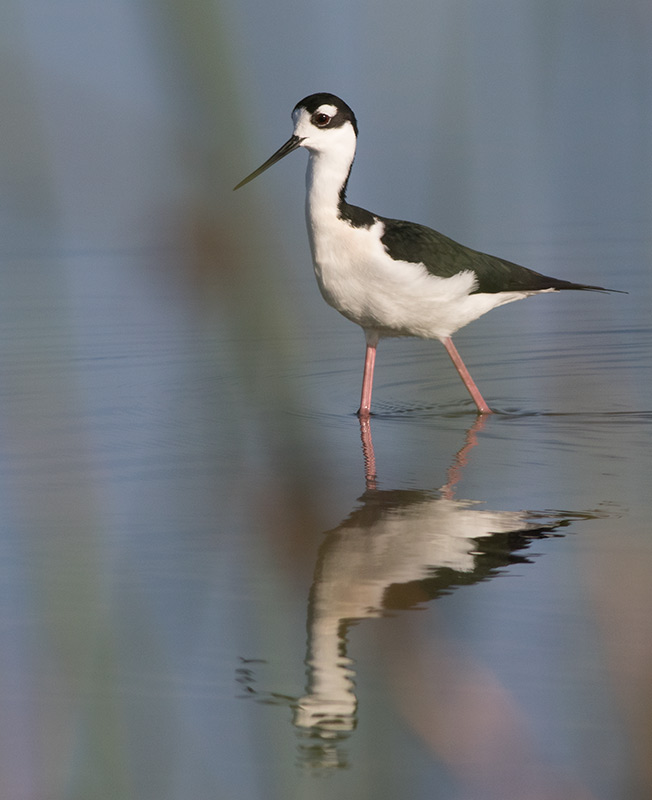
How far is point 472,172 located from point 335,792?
107 cm

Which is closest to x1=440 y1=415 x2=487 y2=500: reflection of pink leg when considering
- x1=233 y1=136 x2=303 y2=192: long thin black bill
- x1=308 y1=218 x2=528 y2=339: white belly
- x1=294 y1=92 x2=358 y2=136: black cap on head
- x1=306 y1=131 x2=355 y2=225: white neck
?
x1=308 y1=218 x2=528 y2=339: white belly

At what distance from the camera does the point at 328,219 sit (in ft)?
22.5

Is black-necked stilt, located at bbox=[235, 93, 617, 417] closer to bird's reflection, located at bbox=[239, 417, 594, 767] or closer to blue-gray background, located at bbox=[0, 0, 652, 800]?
bird's reflection, located at bbox=[239, 417, 594, 767]

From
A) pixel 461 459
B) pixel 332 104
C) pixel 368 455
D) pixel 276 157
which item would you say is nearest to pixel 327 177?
pixel 332 104

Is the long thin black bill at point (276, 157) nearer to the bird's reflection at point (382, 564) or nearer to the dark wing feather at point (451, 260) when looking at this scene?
the dark wing feather at point (451, 260)

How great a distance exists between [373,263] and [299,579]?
4921 mm

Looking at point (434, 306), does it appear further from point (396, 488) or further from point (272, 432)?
point (272, 432)

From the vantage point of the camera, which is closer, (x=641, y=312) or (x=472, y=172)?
(x=472, y=172)

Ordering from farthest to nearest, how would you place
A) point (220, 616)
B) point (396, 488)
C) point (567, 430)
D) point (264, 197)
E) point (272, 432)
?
point (567, 430)
point (396, 488)
point (220, 616)
point (272, 432)
point (264, 197)

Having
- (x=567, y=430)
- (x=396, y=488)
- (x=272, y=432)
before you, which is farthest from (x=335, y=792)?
(x=567, y=430)

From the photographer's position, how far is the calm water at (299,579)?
1.79 metres

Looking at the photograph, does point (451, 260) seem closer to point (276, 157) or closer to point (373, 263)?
point (373, 263)

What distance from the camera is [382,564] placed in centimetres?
418

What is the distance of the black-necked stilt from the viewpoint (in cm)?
682
